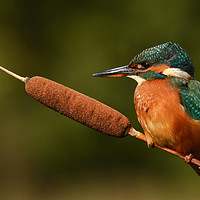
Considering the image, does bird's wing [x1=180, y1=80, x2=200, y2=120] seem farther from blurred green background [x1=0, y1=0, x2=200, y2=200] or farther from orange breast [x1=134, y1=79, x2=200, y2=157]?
blurred green background [x1=0, y1=0, x2=200, y2=200]

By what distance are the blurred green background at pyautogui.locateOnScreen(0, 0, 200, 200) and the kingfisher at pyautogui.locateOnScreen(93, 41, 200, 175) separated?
271 cm

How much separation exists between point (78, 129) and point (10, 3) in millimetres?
1600

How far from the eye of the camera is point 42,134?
4492 mm

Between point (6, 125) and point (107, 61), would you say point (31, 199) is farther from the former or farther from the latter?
point (107, 61)

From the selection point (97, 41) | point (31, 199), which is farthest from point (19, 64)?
point (31, 199)

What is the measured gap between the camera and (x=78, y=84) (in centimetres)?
432

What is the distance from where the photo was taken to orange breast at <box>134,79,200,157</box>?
4.50 feet

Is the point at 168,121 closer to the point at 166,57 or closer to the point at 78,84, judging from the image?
the point at 166,57

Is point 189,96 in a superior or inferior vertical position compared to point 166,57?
inferior

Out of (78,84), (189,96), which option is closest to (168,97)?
(189,96)

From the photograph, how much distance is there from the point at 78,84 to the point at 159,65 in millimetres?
Answer: 2938

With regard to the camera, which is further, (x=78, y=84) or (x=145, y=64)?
(x=78, y=84)

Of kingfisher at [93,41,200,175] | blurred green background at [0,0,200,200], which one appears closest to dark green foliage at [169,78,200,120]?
kingfisher at [93,41,200,175]

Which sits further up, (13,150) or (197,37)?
(197,37)
